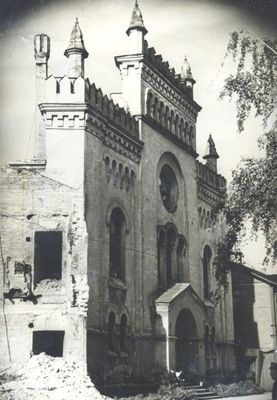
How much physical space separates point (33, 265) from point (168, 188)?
8.35 meters

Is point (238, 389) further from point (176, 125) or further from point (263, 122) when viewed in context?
point (263, 122)

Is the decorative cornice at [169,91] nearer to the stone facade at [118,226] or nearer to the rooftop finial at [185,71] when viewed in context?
the stone facade at [118,226]

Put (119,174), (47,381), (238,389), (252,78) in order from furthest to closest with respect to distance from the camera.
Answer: (238,389) → (119,174) → (252,78) → (47,381)

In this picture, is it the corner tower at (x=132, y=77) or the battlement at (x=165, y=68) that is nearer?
the corner tower at (x=132, y=77)

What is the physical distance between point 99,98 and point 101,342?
6990mm

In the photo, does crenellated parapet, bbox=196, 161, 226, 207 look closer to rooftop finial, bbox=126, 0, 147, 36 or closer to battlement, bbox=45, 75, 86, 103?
battlement, bbox=45, 75, 86, 103

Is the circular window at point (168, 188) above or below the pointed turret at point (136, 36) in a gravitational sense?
below

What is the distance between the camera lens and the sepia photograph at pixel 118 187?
49.4ft

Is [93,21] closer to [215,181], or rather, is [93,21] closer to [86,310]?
[86,310]

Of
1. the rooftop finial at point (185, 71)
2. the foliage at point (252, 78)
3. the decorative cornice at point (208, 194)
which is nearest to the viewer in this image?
the foliage at point (252, 78)

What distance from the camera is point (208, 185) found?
27.3 m

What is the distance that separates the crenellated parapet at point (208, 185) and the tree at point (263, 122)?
8.46m

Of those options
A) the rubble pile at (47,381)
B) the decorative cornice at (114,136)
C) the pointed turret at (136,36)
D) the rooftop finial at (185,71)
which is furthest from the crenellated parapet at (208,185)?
the rubble pile at (47,381)

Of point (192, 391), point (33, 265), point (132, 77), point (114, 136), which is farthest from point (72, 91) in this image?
point (192, 391)
